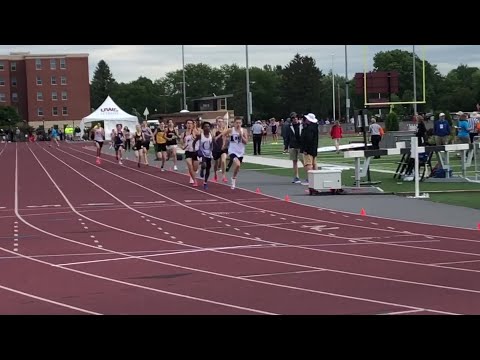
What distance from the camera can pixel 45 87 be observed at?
122 m

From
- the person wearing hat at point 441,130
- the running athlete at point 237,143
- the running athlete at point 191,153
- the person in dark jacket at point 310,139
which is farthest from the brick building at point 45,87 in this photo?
the person in dark jacket at point 310,139

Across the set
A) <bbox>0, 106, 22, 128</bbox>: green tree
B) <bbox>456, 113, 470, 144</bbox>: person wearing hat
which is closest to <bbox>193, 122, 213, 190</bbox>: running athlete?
<bbox>456, 113, 470, 144</bbox>: person wearing hat

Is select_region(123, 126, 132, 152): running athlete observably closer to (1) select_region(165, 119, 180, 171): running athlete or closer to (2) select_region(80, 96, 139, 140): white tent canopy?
(1) select_region(165, 119, 180, 171): running athlete

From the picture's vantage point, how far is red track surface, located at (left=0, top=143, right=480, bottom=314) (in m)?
9.81

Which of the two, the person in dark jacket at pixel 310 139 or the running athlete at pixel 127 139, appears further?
the running athlete at pixel 127 139

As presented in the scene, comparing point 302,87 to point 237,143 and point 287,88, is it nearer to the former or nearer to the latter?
point 287,88

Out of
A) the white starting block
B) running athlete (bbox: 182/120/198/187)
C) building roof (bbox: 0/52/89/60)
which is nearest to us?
the white starting block

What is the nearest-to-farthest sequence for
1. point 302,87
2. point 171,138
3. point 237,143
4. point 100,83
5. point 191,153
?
point 237,143 < point 191,153 < point 171,138 < point 302,87 < point 100,83

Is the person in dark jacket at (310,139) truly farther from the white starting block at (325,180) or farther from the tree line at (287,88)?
the tree line at (287,88)

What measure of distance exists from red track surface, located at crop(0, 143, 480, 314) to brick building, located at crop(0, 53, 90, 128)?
335ft

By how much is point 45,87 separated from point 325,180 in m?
105

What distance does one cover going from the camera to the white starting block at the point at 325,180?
21578 millimetres

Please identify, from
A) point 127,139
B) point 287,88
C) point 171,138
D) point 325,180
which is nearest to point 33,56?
point 287,88
